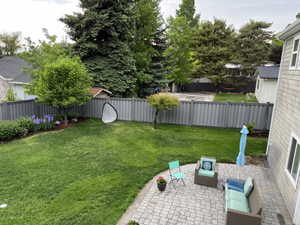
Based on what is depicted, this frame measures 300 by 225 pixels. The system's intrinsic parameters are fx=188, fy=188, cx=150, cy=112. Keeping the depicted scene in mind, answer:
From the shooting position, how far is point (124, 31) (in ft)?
45.6

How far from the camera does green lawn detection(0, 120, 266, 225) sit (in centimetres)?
395

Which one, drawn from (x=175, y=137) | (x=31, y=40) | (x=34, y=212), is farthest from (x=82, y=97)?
(x=34, y=212)

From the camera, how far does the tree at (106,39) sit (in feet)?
42.6

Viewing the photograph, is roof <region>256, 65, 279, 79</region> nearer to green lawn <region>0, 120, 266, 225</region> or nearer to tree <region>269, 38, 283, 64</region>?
green lawn <region>0, 120, 266, 225</region>

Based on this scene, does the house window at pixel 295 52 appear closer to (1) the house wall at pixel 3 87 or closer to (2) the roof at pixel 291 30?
(2) the roof at pixel 291 30

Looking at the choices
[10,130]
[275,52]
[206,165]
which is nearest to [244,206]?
[206,165]

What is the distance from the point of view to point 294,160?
4.23m

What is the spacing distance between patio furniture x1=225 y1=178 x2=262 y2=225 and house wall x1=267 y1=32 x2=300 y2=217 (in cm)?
87

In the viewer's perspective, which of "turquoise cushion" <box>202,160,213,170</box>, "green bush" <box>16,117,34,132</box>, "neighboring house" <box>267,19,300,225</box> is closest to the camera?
"neighboring house" <box>267,19,300,225</box>

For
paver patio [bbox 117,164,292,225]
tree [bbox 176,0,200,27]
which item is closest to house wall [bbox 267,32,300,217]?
paver patio [bbox 117,164,292,225]

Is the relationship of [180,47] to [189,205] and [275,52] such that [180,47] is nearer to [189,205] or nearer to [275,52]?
[275,52]

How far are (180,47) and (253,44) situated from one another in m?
10.7

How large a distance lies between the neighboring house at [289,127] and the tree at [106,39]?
10.2m

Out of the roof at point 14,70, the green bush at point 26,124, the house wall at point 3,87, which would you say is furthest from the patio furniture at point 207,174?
the house wall at point 3,87
